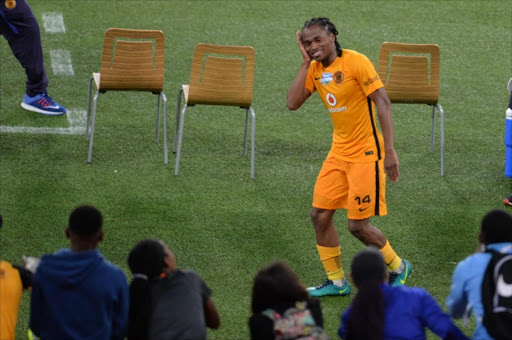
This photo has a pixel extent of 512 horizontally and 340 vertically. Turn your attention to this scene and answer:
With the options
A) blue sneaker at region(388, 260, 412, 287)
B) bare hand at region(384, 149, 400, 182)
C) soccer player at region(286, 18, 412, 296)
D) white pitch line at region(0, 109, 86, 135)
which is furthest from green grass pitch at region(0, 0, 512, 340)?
bare hand at region(384, 149, 400, 182)

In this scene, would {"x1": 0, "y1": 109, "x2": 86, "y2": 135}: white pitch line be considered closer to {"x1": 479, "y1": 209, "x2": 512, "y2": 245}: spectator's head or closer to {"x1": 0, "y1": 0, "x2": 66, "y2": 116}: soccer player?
{"x1": 0, "y1": 0, "x2": 66, "y2": 116}: soccer player

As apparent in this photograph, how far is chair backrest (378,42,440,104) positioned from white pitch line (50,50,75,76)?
13.8 ft

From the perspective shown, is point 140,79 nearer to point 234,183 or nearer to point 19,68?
point 234,183

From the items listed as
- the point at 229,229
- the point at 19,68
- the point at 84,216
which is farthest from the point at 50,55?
the point at 84,216

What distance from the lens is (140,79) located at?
8.90 meters

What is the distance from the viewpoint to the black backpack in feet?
15.3

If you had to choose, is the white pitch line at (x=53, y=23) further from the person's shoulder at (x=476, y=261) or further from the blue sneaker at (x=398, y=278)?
the person's shoulder at (x=476, y=261)

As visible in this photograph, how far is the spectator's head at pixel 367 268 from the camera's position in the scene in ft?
15.2

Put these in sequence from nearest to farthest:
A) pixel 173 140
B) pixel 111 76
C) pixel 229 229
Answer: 1. pixel 229 229
2. pixel 111 76
3. pixel 173 140

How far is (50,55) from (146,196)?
13.8ft

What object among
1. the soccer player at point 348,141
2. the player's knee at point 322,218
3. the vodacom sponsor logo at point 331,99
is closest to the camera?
the soccer player at point 348,141

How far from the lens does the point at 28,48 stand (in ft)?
32.0

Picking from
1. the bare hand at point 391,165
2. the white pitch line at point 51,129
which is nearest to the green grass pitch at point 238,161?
the white pitch line at point 51,129

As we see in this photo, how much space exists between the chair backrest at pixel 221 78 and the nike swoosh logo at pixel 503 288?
4.44m
